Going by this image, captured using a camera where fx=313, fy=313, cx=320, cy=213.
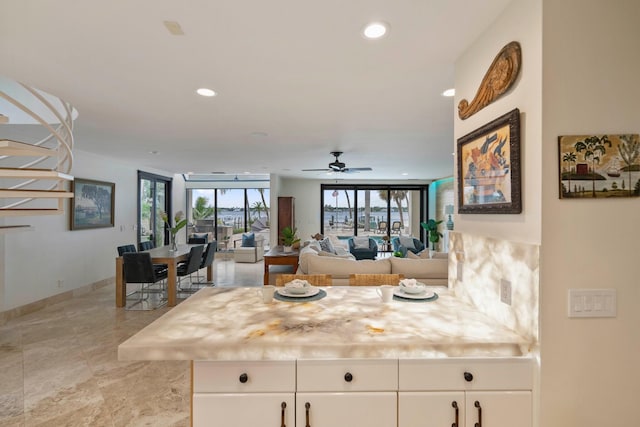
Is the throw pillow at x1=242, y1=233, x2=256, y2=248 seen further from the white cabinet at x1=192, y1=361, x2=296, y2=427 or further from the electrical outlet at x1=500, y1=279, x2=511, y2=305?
the electrical outlet at x1=500, y1=279, x2=511, y2=305

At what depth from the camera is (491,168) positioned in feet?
5.18

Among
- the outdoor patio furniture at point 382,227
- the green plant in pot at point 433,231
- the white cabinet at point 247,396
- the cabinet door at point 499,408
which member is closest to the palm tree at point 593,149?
the cabinet door at point 499,408

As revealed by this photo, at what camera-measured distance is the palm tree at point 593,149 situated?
4.07 feet

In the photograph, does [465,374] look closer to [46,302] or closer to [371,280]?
[371,280]

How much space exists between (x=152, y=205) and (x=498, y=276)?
8424 millimetres

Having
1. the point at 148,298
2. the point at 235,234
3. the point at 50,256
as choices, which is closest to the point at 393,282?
the point at 148,298

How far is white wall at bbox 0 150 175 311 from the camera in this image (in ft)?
14.1

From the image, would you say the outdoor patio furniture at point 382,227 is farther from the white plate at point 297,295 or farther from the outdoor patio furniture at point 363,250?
the white plate at point 297,295

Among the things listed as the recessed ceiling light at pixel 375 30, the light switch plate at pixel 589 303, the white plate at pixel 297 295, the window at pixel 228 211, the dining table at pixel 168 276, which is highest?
→ the recessed ceiling light at pixel 375 30

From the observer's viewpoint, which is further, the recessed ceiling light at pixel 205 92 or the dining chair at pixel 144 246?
the dining chair at pixel 144 246

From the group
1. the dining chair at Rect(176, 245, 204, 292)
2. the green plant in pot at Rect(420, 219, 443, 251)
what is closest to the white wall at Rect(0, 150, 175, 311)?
the dining chair at Rect(176, 245, 204, 292)

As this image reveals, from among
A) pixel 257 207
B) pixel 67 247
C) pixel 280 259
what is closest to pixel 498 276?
pixel 280 259

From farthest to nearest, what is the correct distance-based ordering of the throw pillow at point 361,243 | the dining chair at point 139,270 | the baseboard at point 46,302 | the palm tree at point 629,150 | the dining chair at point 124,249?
the throw pillow at point 361,243 < the dining chair at point 124,249 < the dining chair at point 139,270 < the baseboard at point 46,302 < the palm tree at point 629,150

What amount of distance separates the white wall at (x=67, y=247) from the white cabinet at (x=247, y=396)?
347cm
